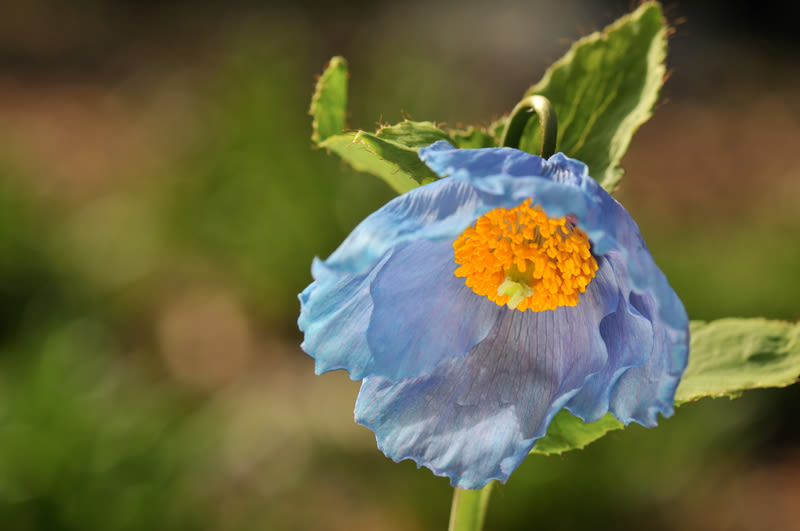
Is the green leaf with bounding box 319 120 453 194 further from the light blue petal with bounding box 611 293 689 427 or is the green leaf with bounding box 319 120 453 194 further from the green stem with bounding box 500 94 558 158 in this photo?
the light blue petal with bounding box 611 293 689 427

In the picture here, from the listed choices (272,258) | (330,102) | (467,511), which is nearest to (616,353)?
(467,511)

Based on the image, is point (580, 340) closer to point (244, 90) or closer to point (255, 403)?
point (255, 403)

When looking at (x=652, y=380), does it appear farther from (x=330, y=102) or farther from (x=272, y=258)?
(x=272, y=258)

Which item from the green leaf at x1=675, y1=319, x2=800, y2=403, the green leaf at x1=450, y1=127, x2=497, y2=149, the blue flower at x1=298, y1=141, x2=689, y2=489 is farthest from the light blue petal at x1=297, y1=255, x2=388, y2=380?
the green leaf at x1=675, y1=319, x2=800, y2=403

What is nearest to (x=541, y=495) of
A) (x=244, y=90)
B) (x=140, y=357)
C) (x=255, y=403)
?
(x=255, y=403)

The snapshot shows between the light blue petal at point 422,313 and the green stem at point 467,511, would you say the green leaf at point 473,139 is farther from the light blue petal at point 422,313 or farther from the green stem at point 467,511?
the green stem at point 467,511

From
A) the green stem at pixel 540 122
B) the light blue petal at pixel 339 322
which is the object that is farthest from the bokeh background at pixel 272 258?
the light blue petal at pixel 339 322

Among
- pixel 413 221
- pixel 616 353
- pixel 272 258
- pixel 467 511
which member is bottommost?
pixel 272 258
